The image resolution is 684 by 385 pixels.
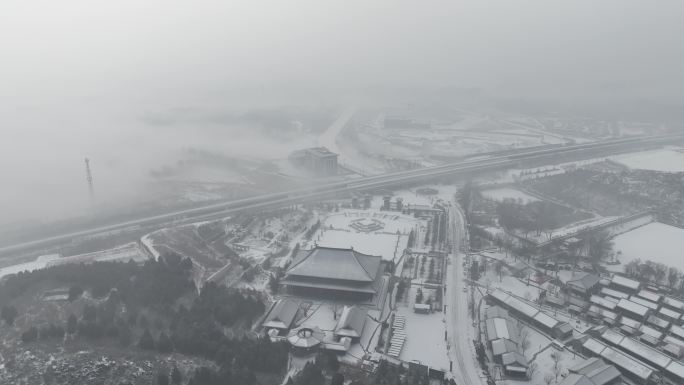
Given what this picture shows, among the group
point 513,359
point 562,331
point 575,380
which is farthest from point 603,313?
point 513,359

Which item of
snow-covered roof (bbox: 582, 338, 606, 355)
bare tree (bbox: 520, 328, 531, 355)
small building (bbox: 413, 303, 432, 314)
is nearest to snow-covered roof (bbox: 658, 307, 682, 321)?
snow-covered roof (bbox: 582, 338, 606, 355)

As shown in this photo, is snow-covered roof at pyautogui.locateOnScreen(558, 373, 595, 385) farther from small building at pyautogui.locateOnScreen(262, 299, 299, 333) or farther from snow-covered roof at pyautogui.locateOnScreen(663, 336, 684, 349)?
small building at pyautogui.locateOnScreen(262, 299, 299, 333)

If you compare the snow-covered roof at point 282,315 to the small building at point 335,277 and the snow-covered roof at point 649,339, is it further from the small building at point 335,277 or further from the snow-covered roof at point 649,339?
the snow-covered roof at point 649,339

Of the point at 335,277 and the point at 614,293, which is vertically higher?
the point at 335,277

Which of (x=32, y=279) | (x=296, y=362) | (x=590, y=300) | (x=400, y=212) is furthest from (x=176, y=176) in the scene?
(x=590, y=300)

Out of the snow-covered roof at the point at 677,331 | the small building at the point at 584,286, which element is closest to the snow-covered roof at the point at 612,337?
the snow-covered roof at the point at 677,331

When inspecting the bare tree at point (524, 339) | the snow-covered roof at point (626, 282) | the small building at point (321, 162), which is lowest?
the bare tree at point (524, 339)

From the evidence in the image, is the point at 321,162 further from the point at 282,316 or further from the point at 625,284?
the point at 625,284
